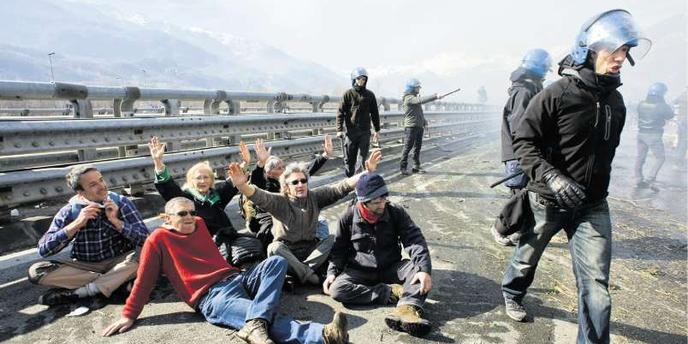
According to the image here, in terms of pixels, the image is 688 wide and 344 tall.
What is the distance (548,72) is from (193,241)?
160 inches

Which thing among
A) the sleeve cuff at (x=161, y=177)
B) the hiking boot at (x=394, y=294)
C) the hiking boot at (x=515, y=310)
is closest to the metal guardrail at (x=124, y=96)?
the sleeve cuff at (x=161, y=177)

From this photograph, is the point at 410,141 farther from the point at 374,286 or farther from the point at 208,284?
the point at 208,284

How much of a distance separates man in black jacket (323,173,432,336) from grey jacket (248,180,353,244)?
375 mm

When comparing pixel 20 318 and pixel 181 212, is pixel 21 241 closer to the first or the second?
pixel 20 318

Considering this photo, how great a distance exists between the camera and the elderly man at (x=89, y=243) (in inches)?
110

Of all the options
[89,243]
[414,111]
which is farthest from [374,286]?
[414,111]

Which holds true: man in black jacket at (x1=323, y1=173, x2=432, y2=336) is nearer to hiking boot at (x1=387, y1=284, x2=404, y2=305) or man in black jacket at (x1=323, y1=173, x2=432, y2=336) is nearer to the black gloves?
hiking boot at (x1=387, y1=284, x2=404, y2=305)

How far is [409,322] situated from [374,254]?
0.73m

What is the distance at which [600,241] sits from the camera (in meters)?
2.33

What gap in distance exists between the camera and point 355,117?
6.76 metres

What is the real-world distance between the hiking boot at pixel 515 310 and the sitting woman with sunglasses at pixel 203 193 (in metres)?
2.25

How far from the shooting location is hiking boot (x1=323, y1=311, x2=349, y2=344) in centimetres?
227

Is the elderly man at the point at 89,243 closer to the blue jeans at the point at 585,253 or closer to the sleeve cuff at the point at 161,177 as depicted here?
A: the sleeve cuff at the point at 161,177

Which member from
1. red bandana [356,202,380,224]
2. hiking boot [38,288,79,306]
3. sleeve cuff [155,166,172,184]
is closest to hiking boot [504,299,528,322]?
red bandana [356,202,380,224]
